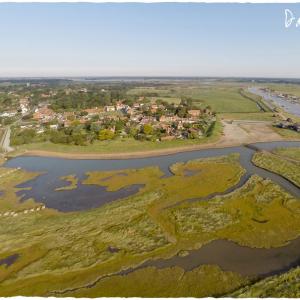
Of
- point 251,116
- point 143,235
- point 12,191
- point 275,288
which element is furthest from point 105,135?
point 251,116

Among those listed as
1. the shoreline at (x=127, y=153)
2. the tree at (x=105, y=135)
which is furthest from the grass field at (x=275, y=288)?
the tree at (x=105, y=135)

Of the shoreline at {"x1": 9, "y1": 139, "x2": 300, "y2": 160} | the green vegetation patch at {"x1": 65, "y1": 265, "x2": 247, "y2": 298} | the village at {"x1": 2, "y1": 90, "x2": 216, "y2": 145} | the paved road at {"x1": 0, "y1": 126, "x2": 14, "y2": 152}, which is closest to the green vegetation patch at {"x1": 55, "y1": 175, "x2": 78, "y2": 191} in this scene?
the shoreline at {"x1": 9, "y1": 139, "x2": 300, "y2": 160}

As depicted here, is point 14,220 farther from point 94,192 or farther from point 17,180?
point 17,180

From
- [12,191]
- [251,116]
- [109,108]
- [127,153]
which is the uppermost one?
[109,108]

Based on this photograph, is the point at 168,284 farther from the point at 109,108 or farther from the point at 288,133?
the point at 109,108

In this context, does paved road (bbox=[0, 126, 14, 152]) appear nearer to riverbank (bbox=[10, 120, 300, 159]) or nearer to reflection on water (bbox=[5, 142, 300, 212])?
riverbank (bbox=[10, 120, 300, 159])

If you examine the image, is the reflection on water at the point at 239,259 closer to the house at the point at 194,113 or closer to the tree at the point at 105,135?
the tree at the point at 105,135
